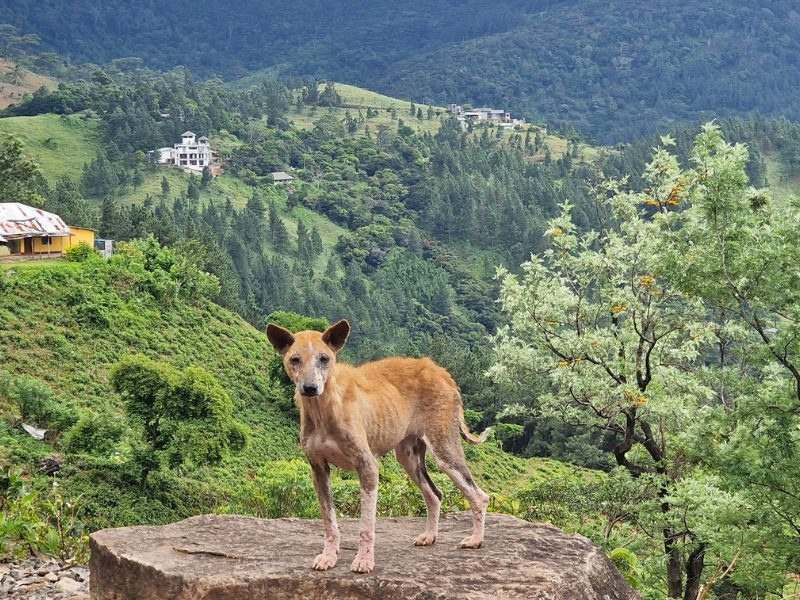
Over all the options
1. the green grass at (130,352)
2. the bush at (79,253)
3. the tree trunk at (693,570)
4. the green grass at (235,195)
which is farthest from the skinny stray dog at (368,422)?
the green grass at (235,195)

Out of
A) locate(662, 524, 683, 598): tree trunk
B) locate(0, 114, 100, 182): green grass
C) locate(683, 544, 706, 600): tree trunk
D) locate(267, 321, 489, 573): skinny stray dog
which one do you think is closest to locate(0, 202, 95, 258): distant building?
locate(662, 524, 683, 598): tree trunk

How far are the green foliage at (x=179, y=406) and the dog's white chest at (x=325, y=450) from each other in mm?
21979

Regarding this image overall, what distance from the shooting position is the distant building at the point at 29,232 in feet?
172

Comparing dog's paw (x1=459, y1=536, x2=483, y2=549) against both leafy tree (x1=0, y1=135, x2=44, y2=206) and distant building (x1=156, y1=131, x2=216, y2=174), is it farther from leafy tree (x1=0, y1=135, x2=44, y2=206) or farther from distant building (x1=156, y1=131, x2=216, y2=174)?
distant building (x1=156, y1=131, x2=216, y2=174)

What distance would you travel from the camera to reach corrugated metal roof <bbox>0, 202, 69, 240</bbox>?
52312 mm

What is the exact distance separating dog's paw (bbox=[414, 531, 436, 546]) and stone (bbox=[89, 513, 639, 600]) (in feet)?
0.23

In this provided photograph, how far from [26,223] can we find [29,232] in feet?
2.36

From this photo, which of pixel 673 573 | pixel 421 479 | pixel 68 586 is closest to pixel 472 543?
pixel 421 479

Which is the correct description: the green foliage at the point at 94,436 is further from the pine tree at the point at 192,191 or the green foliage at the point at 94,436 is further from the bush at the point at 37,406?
the pine tree at the point at 192,191

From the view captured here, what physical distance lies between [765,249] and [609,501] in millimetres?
8944

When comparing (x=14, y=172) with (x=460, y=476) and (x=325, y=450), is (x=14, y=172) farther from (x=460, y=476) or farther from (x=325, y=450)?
(x=325, y=450)

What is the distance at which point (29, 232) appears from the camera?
52.2 meters

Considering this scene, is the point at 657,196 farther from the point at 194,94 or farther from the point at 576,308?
the point at 194,94

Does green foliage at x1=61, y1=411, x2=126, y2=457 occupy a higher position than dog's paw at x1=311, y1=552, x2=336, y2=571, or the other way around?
dog's paw at x1=311, y1=552, x2=336, y2=571
